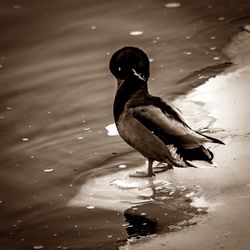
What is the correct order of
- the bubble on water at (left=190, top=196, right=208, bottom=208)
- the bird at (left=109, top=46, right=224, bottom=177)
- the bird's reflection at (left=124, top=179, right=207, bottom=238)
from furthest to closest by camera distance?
the bird at (left=109, top=46, right=224, bottom=177) < the bubble on water at (left=190, top=196, right=208, bottom=208) < the bird's reflection at (left=124, top=179, right=207, bottom=238)

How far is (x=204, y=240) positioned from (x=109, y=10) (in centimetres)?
451

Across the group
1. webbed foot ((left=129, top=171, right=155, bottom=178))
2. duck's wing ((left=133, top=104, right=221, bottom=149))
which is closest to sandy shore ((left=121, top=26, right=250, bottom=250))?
webbed foot ((left=129, top=171, right=155, bottom=178))

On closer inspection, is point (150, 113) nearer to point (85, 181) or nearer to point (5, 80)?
point (85, 181)

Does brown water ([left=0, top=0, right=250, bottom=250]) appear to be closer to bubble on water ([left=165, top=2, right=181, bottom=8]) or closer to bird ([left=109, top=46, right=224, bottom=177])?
bubble on water ([left=165, top=2, right=181, bottom=8])

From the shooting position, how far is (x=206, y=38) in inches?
266

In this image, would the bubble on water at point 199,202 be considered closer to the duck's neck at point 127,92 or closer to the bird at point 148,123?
the bird at point 148,123

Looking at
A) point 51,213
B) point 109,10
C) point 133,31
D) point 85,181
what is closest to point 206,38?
point 133,31

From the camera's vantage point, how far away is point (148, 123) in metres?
4.29

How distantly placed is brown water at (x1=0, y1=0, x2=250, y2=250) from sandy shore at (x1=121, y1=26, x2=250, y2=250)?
0.65 feet

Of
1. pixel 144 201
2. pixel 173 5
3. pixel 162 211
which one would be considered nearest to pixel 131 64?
pixel 144 201

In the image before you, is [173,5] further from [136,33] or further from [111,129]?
[111,129]

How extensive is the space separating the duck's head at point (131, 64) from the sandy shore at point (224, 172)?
688 mm

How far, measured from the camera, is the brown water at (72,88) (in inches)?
165

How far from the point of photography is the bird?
Answer: 422 cm
